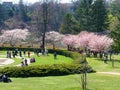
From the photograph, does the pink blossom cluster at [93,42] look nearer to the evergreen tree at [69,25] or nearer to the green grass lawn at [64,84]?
the evergreen tree at [69,25]

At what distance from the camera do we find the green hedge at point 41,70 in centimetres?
3347

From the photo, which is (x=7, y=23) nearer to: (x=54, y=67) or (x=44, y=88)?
(x=54, y=67)

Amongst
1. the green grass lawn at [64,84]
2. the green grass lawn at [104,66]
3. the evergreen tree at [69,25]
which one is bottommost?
the green grass lawn at [104,66]

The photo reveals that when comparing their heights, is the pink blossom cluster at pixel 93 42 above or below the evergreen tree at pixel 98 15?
below

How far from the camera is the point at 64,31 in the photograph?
306 ft

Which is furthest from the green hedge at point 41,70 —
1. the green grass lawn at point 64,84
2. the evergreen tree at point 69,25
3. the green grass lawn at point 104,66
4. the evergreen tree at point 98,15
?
the evergreen tree at point 98,15

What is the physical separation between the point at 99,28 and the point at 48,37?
1464cm

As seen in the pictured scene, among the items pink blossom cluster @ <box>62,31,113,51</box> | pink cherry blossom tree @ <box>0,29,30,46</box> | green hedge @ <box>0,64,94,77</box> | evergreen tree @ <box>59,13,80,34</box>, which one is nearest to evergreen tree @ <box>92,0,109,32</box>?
evergreen tree @ <box>59,13,80,34</box>

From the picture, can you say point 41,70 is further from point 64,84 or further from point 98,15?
point 98,15

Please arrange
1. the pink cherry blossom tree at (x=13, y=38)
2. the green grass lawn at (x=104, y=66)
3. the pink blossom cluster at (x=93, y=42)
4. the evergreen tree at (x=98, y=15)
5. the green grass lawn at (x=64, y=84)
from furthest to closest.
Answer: the evergreen tree at (x=98, y=15) → the pink cherry blossom tree at (x=13, y=38) → the pink blossom cluster at (x=93, y=42) → the green grass lawn at (x=104, y=66) → the green grass lawn at (x=64, y=84)

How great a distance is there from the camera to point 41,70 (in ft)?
114

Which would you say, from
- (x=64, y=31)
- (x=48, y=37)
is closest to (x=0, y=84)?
(x=48, y=37)

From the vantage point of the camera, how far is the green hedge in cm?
3347

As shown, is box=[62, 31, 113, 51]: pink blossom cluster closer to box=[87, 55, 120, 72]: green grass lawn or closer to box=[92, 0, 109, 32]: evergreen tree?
box=[87, 55, 120, 72]: green grass lawn
